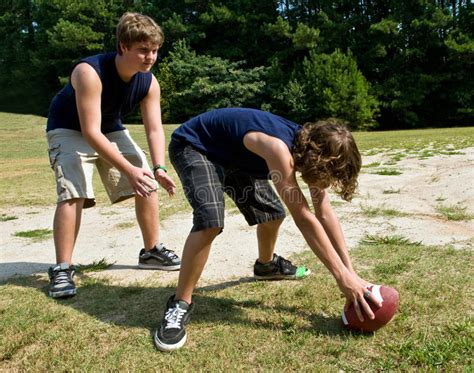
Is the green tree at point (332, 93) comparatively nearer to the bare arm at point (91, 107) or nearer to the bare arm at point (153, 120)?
the bare arm at point (153, 120)

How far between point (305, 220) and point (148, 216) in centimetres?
169

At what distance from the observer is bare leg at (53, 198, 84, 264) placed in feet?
11.6

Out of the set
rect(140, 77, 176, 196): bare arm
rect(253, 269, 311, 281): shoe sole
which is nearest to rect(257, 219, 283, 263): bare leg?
rect(253, 269, 311, 281): shoe sole

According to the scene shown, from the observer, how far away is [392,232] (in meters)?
4.48

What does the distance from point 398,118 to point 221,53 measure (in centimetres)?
1371

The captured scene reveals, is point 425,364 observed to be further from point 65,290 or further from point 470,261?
point 65,290

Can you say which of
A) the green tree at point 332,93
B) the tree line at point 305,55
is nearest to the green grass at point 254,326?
the green tree at point 332,93

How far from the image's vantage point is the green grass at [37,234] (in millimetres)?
5099

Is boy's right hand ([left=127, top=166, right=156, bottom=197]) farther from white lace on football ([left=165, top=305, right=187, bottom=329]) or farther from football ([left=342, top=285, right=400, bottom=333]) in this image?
football ([left=342, top=285, right=400, bottom=333])

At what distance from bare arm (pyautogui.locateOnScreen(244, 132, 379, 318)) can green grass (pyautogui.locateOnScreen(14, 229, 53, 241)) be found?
334 centimetres

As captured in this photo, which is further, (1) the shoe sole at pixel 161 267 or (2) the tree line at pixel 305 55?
(2) the tree line at pixel 305 55

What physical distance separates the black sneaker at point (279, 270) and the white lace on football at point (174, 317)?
2.86 ft

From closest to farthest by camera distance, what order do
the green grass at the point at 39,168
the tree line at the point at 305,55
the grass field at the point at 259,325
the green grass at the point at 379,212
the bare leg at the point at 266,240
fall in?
the grass field at the point at 259,325 < the bare leg at the point at 266,240 < the green grass at the point at 379,212 < the green grass at the point at 39,168 < the tree line at the point at 305,55

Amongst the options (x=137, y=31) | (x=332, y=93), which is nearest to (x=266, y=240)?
(x=137, y=31)
